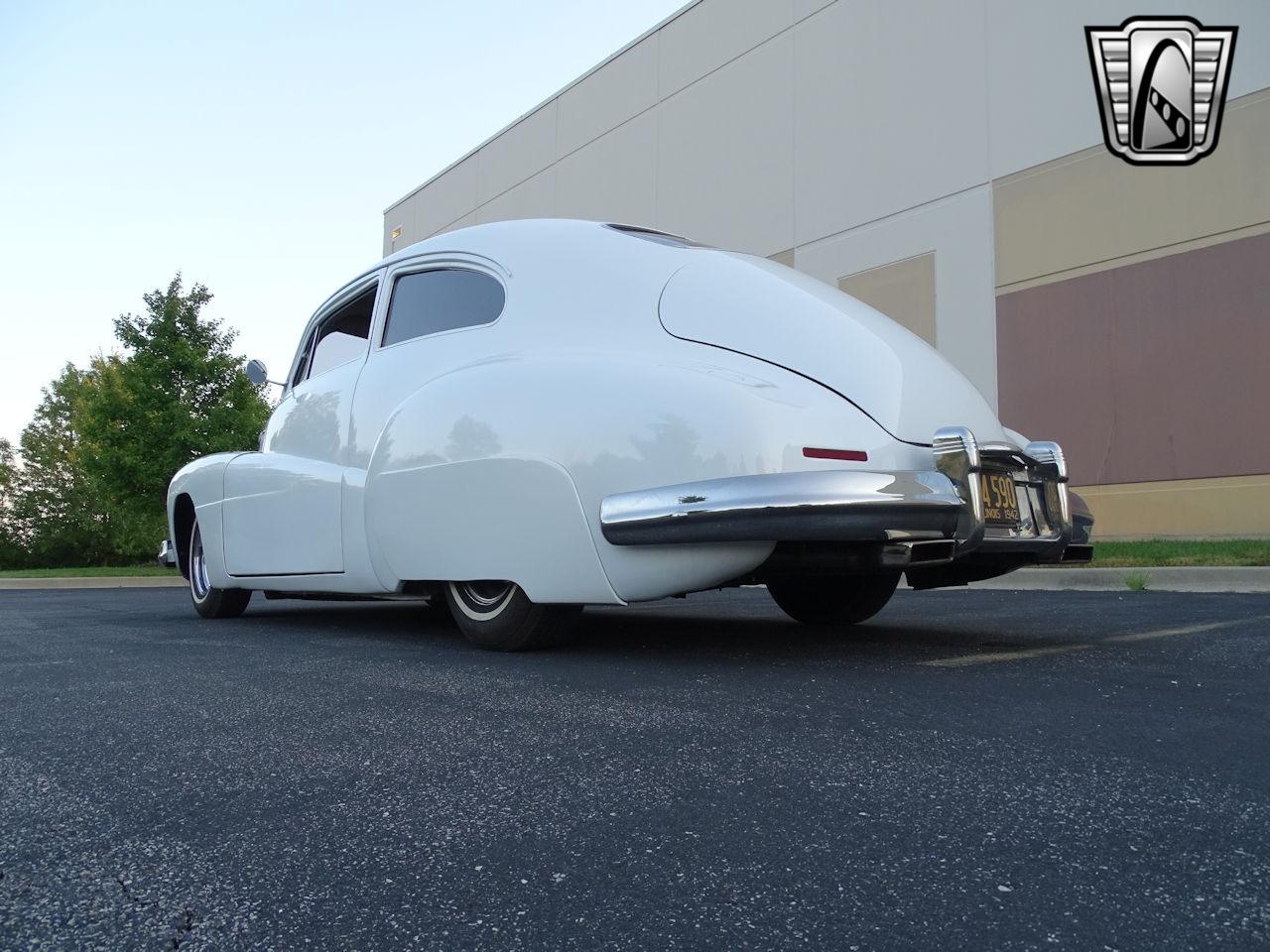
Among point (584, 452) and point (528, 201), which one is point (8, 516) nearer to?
point (528, 201)

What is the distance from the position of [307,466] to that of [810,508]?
9.09ft

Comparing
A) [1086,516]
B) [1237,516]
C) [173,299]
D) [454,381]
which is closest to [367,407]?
[454,381]

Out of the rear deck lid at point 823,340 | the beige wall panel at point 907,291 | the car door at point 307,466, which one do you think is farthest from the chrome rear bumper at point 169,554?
the beige wall panel at point 907,291

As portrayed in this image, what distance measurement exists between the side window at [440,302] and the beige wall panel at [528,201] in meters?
18.1

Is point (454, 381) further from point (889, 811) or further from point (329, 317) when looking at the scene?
point (889, 811)

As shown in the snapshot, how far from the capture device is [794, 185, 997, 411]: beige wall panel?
13.5m

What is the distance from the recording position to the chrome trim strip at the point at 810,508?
9.90ft

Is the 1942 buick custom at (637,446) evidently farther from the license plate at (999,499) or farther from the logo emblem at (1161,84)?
the logo emblem at (1161,84)

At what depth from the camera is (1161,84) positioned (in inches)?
472

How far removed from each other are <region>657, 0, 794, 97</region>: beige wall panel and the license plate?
1521cm

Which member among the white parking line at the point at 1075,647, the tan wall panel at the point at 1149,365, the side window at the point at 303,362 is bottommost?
the white parking line at the point at 1075,647

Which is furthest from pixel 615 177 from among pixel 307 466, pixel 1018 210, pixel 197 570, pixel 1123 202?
pixel 307 466

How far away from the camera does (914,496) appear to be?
3080mm

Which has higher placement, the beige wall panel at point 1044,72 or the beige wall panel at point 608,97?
the beige wall panel at point 608,97
